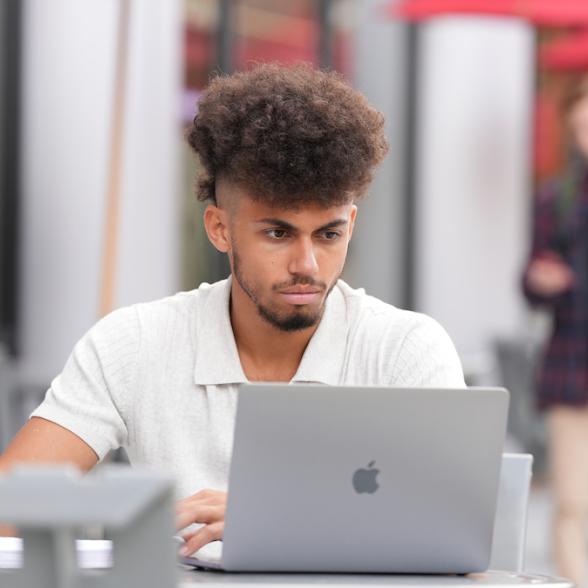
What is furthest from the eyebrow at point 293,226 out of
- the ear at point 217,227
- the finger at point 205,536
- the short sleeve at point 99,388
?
the finger at point 205,536

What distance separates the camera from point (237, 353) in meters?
A: 2.37

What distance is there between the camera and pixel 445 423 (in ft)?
5.78

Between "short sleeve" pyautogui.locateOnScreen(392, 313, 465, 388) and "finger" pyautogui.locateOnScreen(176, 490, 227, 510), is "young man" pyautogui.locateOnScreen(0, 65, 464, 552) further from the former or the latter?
"finger" pyautogui.locateOnScreen(176, 490, 227, 510)

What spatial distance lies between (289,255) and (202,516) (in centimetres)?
42

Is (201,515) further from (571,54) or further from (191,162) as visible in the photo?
(571,54)

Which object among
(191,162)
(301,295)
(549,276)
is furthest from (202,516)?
(191,162)

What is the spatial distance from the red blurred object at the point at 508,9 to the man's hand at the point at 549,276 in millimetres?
1752

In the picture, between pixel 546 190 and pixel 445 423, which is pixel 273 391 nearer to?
pixel 445 423

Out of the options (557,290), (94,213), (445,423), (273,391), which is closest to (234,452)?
(273,391)

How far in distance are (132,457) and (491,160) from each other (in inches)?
225

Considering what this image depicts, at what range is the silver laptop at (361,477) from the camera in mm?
1724

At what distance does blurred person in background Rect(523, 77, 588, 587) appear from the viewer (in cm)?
461

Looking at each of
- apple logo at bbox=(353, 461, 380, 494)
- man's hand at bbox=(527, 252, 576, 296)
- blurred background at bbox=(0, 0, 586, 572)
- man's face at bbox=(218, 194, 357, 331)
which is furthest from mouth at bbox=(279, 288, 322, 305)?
man's hand at bbox=(527, 252, 576, 296)

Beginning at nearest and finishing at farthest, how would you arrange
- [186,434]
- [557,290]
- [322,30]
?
[186,434]
[557,290]
[322,30]
